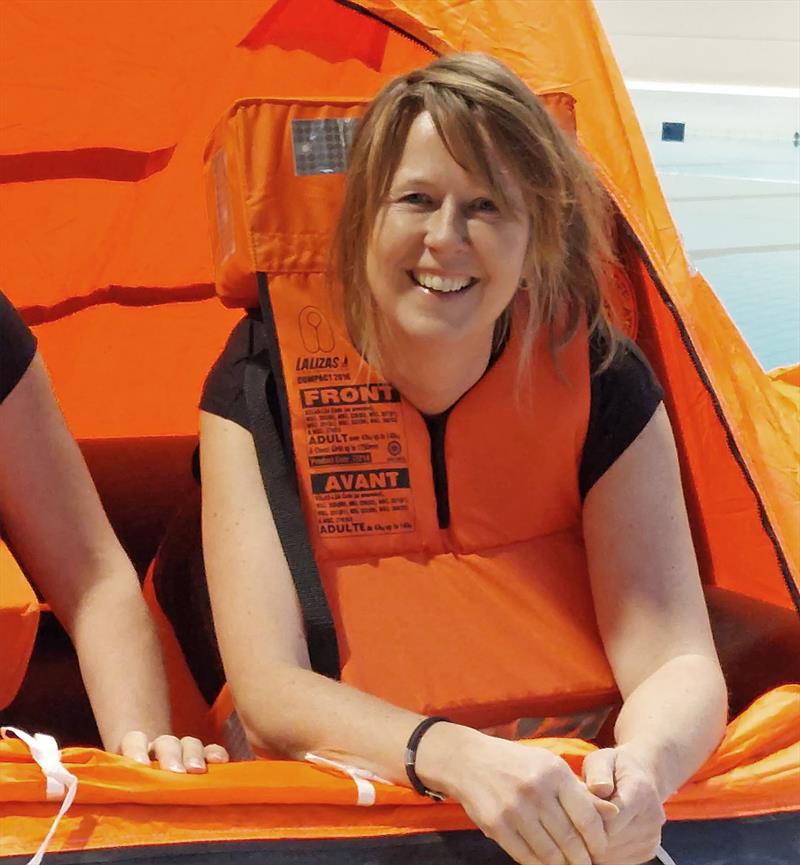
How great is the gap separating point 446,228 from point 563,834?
1.69 ft

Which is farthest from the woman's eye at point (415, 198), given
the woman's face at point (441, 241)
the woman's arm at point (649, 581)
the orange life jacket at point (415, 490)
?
the woman's arm at point (649, 581)

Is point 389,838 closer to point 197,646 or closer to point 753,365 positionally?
point 197,646

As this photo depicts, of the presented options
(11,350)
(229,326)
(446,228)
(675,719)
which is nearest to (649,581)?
(675,719)

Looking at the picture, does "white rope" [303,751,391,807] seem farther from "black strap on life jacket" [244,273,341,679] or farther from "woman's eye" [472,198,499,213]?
"woman's eye" [472,198,499,213]

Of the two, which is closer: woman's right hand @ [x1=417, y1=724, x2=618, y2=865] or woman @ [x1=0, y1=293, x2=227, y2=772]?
woman's right hand @ [x1=417, y1=724, x2=618, y2=865]

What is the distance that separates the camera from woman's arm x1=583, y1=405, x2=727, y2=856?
45.7 inches

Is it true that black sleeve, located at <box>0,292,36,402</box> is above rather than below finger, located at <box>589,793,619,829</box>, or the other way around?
above

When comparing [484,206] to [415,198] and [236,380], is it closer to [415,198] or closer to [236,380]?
[415,198]

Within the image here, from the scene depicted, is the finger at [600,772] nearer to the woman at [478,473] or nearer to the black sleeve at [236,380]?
the woman at [478,473]

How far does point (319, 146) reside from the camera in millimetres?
1351

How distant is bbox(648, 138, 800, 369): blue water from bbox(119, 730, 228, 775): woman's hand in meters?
1.43

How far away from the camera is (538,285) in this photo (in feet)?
4.07

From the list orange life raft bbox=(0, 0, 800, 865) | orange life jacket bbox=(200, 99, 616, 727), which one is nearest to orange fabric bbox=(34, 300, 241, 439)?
orange life raft bbox=(0, 0, 800, 865)

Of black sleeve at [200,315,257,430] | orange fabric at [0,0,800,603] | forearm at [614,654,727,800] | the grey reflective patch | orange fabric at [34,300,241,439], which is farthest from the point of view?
orange fabric at [34,300,241,439]
